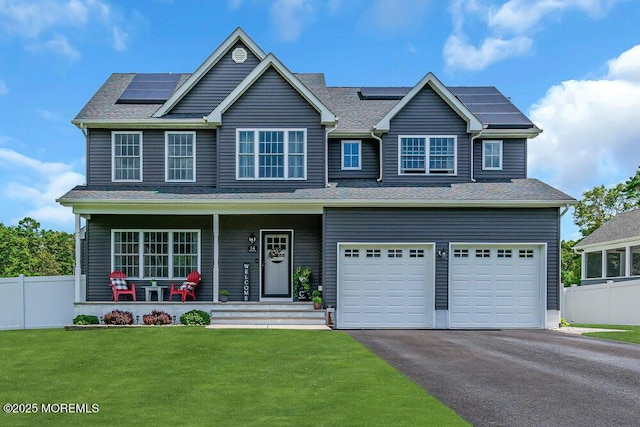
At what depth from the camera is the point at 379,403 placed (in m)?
8.45

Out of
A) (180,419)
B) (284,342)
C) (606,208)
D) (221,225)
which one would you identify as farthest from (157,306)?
(606,208)

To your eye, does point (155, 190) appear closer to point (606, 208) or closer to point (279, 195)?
point (279, 195)

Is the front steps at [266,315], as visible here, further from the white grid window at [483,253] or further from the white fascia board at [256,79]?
the white fascia board at [256,79]

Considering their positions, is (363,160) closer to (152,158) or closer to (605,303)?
(152,158)

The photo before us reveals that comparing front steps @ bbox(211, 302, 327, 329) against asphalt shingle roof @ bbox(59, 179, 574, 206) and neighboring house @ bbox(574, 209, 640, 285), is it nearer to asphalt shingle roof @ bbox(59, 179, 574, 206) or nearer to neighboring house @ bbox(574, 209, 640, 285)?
asphalt shingle roof @ bbox(59, 179, 574, 206)

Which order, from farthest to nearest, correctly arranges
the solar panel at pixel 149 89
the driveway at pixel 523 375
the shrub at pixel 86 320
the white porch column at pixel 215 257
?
the solar panel at pixel 149 89 < the white porch column at pixel 215 257 < the shrub at pixel 86 320 < the driveway at pixel 523 375

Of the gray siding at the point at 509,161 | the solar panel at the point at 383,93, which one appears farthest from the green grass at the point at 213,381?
the solar panel at the point at 383,93

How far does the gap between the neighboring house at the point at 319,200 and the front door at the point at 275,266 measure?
0.05m

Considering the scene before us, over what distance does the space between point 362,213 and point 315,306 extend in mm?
3097

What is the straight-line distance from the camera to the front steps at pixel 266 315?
717 inches

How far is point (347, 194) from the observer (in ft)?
63.4

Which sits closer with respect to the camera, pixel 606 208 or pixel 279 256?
pixel 279 256

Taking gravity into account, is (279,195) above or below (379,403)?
above

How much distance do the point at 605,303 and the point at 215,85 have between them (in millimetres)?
16932
